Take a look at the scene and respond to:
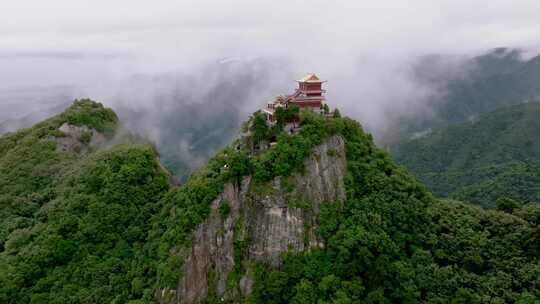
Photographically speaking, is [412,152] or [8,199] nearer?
[8,199]

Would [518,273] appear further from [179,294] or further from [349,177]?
[179,294]

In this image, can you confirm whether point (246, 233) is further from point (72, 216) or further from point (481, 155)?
point (481, 155)

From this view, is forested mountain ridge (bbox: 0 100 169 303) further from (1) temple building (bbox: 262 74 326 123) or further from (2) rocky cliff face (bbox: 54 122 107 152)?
(1) temple building (bbox: 262 74 326 123)

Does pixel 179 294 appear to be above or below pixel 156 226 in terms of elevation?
below

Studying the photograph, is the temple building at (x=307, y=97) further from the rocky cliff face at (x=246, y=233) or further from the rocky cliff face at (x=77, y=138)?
the rocky cliff face at (x=77, y=138)

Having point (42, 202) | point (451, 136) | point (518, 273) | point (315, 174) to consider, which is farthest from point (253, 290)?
point (451, 136)

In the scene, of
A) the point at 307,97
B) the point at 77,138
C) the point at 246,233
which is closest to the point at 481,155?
the point at 307,97

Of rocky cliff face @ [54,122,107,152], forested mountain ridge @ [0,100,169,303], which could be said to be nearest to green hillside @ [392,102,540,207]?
forested mountain ridge @ [0,100,169,303]

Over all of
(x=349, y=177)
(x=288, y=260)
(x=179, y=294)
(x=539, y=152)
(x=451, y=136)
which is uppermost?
(x=451, y=136)
